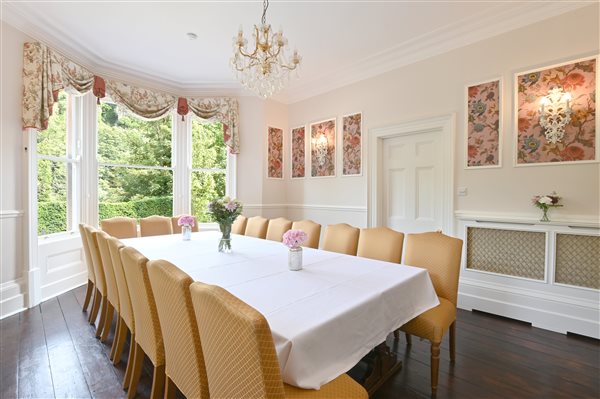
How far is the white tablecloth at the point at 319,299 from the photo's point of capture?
108 cm

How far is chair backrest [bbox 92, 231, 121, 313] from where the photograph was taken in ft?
6.55

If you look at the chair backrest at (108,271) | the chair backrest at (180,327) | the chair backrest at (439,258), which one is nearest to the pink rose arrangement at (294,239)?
the chair backrest at (180,327)

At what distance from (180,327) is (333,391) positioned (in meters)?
0.68

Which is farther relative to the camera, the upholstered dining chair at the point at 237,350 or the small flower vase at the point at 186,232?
the small flower vase at the point at 186,232

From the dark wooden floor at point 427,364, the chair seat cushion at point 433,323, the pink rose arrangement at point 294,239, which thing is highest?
the pink rose arrangement at point 294,239

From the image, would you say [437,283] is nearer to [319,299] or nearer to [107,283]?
[319,299]

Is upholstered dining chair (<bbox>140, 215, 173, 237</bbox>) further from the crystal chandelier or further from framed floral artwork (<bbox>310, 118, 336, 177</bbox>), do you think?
framed floral artwork (<bbox>310, 118, 336, 177</bbox>)

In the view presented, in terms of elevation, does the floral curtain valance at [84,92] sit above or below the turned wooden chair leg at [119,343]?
above

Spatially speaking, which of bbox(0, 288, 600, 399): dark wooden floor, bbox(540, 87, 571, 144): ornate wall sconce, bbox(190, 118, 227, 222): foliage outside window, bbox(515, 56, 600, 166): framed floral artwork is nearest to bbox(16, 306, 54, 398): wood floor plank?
bbox(0, 288, 600, 399): dark wooden floor

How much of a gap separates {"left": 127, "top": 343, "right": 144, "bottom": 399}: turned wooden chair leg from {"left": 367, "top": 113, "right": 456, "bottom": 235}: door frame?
10.2 feet

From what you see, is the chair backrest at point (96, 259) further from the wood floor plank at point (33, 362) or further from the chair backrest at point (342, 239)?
the chair backrest at point (342, 239)

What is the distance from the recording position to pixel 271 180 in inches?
199

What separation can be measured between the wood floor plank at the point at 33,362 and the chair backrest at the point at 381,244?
2370 mm

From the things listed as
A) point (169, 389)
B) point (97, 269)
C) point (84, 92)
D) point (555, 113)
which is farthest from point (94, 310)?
point (555, 113)
